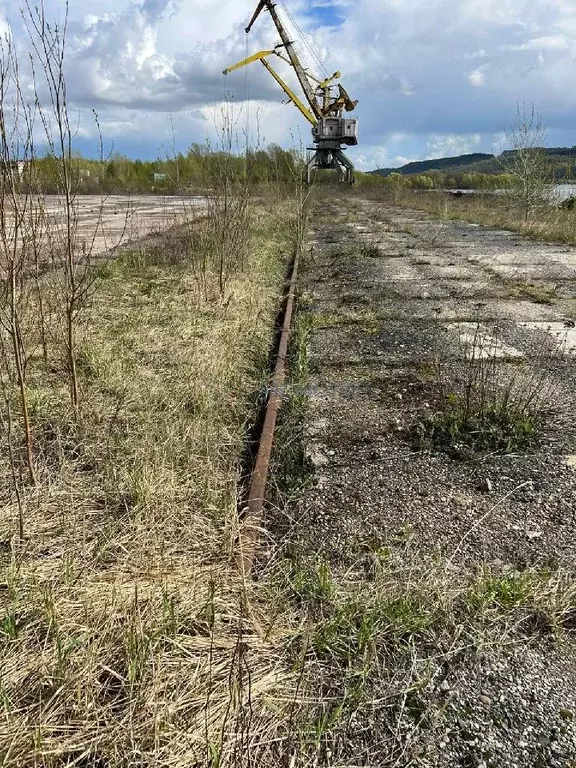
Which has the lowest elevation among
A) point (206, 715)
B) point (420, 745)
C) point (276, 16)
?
point (420, 745)

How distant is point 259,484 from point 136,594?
128 centimetres

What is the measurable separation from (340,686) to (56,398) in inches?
122

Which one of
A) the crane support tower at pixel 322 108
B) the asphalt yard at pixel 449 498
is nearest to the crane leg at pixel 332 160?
the crane support tower at pixel 322 108

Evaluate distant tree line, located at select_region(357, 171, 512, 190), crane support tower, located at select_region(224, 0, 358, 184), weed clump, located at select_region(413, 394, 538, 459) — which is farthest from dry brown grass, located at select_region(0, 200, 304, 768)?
distant tree line, located at select_region(357, 171, 512, 190)

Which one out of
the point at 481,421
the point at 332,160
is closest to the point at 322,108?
the point at 332,160

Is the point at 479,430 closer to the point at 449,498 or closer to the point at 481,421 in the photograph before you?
the point at 481,421

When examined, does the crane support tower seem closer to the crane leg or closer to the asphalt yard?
the crane leg

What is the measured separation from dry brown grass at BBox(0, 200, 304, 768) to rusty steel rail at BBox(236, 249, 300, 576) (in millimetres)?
87

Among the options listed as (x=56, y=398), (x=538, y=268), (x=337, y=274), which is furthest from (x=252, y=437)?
(x=538, y=268)

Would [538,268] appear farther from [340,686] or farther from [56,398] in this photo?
[340,686]

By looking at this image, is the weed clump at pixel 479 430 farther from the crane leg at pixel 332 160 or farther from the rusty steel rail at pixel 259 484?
the crane leg at pixel 332 160

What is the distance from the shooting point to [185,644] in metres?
2.08

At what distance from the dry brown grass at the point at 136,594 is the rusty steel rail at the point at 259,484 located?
87mm

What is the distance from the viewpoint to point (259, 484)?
3.29 meters
